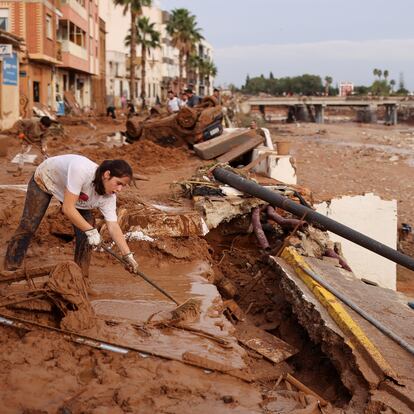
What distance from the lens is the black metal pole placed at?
6.86 m

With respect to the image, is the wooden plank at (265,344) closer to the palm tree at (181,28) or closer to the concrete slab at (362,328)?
the concrete slab at (362,328)

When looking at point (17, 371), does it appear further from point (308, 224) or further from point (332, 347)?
point (308, 224)

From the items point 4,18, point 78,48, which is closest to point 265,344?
point 4,18

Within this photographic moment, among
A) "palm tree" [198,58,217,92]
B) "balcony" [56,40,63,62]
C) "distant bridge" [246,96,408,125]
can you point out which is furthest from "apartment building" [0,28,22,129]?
"palm tree" [198,58,217,92]

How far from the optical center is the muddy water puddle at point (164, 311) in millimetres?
4348

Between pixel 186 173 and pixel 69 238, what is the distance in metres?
5.05

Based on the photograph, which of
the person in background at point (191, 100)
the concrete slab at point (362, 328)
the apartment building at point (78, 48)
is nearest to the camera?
the concrete slab at point (362, 328)

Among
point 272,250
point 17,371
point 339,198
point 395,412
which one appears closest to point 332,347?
point 395,412

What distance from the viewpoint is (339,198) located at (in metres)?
11.1

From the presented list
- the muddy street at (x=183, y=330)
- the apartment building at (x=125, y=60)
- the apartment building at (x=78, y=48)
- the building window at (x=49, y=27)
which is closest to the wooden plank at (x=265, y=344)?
the muddy street at (x=183, y=330)

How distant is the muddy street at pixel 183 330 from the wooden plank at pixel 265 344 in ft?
0.05

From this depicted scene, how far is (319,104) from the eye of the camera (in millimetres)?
84125

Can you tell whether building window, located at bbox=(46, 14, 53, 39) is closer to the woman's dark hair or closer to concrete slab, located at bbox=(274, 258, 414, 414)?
concrete slab, located at bbox=(274, 258, 414, 414)

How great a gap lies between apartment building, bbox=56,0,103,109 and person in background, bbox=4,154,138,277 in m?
30.7
